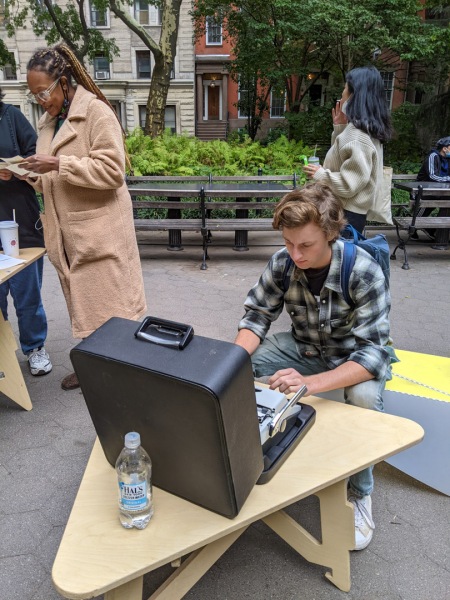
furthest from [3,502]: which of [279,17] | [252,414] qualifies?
[279,17]

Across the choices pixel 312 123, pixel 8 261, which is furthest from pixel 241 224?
pixel 312 123

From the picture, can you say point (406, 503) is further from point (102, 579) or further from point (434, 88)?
point (434, 88)

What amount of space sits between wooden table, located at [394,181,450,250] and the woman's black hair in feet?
10.2

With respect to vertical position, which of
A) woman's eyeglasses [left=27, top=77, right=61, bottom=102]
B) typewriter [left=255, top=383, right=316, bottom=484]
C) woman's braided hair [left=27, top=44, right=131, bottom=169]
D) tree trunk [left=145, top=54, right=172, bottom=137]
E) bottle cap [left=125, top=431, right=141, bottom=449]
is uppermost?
tree trunk [left=145, top=54, right=172, bottom=137]

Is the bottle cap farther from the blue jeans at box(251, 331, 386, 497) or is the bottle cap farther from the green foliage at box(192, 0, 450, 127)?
the green foliage at box(192, 0, 450, 127)

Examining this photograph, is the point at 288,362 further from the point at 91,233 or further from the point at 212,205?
the point at 212,205

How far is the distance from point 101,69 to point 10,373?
96.7 ft

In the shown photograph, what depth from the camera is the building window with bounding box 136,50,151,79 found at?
27734 millimetres

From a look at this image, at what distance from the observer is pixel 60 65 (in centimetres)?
245

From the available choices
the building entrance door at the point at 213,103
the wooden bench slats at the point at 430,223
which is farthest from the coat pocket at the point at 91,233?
the building entrance door at the point at 213,103

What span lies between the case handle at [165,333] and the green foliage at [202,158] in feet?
22.4

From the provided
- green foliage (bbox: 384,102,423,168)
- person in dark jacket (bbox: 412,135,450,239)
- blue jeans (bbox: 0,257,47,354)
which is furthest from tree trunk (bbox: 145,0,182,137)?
blue jeans (bbox: 0,257,47,354)

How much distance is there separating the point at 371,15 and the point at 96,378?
456 inches

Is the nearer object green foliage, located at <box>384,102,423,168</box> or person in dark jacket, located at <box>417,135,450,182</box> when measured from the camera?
person in dark jacket, located at <box>417,135,450,182</box>
